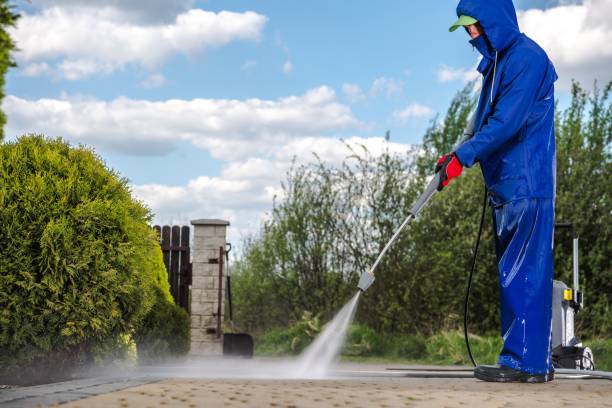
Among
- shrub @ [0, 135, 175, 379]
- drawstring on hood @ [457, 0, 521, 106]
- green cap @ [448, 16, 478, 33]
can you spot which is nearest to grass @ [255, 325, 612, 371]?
shrub @ [0, 135, 175, 379]

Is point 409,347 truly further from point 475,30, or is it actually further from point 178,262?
point 475,30

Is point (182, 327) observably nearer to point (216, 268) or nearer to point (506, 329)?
point (216, 268)

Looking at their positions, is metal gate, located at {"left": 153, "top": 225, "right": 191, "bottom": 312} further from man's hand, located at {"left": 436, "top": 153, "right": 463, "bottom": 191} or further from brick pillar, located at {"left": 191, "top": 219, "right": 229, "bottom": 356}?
man's hand, located at {"left": 436, "top": 153, "right": 463, "bottom": 191}

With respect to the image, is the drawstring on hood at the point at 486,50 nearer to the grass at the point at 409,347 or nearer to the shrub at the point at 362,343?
the grass at the point at 409,347

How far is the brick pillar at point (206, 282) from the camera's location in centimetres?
1288

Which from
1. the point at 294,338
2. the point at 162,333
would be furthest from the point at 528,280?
the point at 294,338

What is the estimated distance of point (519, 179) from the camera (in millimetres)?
5145

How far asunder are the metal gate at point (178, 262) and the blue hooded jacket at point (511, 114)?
→ 345 inches

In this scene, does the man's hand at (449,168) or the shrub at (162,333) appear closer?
the man's hand at (449,168)

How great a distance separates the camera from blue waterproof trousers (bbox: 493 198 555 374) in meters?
5.17

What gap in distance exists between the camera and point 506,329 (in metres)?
5.31

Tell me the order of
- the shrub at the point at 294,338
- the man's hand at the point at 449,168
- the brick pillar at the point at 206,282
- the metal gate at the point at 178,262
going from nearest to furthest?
the man's hand at the point at 449,168
the brick pillar at the point at 206,282
the shrub at the point at 294,338
the metal gate at the point at 178,262

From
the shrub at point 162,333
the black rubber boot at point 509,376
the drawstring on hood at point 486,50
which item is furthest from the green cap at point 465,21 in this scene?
the shrub at point 162,333

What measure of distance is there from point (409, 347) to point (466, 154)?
7.65 metres
